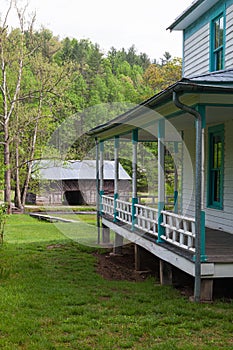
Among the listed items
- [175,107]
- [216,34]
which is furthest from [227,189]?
[216,34]

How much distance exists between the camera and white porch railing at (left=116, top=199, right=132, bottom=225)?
12472mm

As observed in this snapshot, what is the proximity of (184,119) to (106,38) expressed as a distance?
8458 cm

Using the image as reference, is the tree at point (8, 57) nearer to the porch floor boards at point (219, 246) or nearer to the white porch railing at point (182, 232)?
the porch floor boards at point (219, 246)

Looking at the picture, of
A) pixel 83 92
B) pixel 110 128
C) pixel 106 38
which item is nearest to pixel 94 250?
pixel 110 128

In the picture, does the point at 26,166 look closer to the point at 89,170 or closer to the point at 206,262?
the point at 89,170

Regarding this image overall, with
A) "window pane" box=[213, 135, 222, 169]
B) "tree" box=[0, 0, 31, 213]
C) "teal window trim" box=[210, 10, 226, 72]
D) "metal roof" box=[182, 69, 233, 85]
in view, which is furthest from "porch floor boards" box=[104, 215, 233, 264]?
"tree" box=[0, 0, 31, 213]

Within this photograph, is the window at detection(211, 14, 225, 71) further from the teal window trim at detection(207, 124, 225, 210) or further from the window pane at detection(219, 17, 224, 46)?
the teal window trim at detection(207, 124, 225, 210)

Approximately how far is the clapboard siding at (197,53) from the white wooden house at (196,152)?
3 centimetres

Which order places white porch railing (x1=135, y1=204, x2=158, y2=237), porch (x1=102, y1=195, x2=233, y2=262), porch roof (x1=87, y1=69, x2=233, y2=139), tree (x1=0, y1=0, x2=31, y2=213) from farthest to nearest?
tree (x1=0, y1=0, x2=31, y2=213) → white porch railing (x1=135, y1=204, x2=158, y2=237) → porch (x1=102, y1=195, x2=233, y2=262) → porch roof (x1=87, y1=69, x2=233, y2=139)

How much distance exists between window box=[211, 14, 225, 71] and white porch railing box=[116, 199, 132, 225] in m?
4.12

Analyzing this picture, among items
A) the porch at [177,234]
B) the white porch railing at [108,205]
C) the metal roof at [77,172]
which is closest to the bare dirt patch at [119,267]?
the porch at [177,234]

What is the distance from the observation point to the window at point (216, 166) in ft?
37.3

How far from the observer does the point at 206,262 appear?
7.33 metres

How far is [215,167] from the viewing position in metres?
11.9
